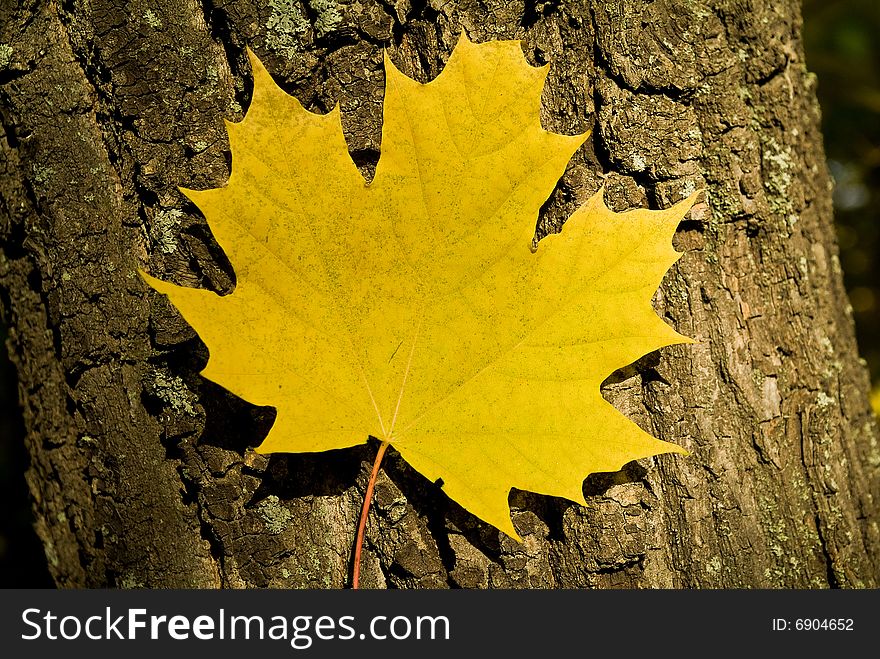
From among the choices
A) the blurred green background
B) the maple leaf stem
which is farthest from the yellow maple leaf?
the blurred green background

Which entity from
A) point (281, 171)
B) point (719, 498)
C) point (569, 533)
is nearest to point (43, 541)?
point (281, 171)

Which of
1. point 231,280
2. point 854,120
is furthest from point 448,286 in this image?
point 854,120

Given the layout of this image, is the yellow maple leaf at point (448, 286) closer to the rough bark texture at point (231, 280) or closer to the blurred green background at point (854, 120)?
the rough bark texture at point (231, 280)

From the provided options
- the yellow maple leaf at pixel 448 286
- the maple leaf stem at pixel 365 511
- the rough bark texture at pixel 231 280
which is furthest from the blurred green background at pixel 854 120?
the maple leaf stem at pixel 365 511

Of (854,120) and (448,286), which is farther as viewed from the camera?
(854,120)

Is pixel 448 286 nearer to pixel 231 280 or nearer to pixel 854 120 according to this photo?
pixel 231 280

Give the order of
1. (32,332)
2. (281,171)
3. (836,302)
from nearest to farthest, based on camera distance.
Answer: (281,171), (32,332), (836,302)

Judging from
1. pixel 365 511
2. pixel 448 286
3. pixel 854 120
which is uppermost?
pixel 854 120

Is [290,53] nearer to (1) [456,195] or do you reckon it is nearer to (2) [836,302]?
(1) [456,195]
